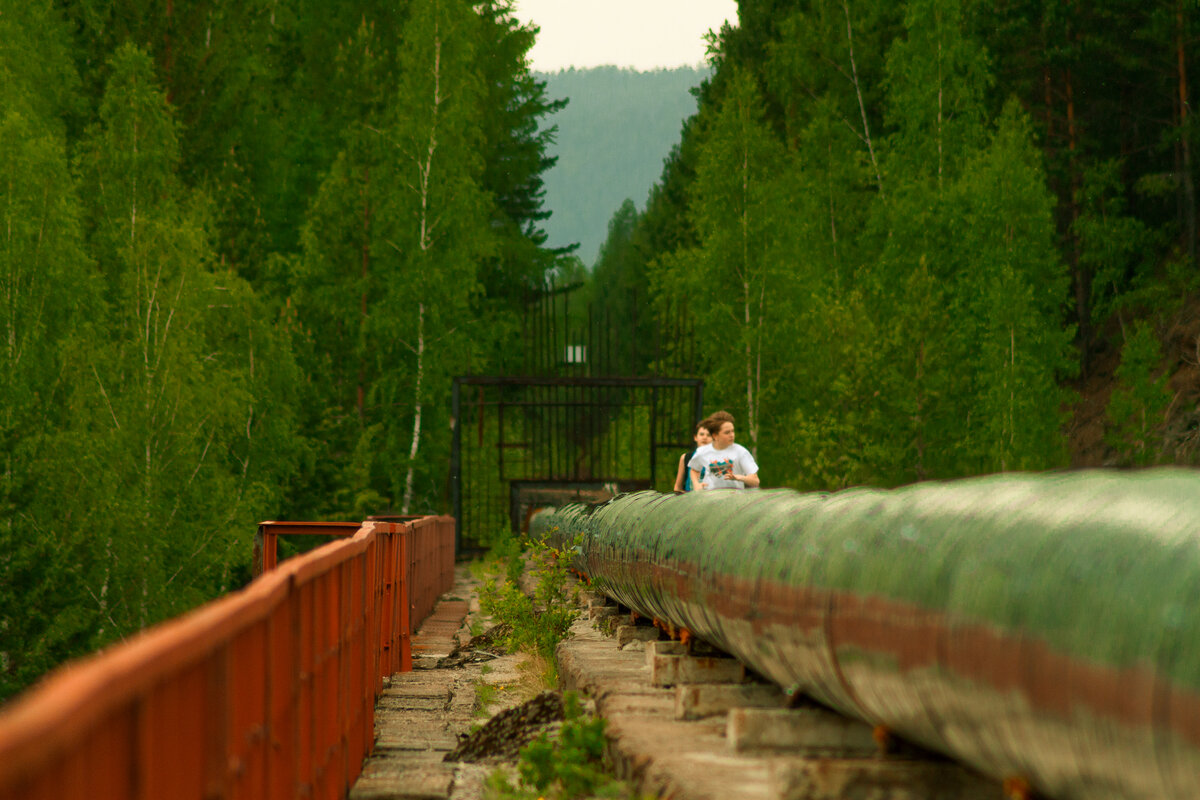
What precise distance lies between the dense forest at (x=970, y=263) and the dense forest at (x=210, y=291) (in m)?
6.08

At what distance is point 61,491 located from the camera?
23656mm

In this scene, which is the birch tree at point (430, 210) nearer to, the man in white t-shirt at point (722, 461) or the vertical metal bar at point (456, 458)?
the vertical metal bar at point (456, 458)

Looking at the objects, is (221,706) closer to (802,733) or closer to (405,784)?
(802,733)

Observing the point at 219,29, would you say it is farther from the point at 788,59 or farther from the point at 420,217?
the point at 788,59

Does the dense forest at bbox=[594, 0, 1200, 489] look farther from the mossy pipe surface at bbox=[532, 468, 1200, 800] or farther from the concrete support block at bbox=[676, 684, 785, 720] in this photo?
the mossy pipe surface at bbox=[532, 468, 1200, 800]

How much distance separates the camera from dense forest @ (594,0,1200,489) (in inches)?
1013

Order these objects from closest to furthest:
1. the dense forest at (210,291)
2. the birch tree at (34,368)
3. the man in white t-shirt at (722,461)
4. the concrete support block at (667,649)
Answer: the concrete support block at (667,649) < the man in white t-shirt at (722,461) < the birch tree at (34,368) < the dense forest at (210,291)

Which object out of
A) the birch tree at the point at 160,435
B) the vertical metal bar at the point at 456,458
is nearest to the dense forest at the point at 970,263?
the vertical metal bar at the point at 456,458

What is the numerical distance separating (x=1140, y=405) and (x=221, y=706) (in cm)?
2435

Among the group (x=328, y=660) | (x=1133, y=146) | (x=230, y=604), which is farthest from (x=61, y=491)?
(x=1133, y=146)

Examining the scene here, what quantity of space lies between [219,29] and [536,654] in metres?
29.4

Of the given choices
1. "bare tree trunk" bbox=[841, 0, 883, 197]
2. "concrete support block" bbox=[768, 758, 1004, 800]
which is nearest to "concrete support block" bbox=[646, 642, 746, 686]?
"concrete support block" bbox=[768, 758, 1004, 800]

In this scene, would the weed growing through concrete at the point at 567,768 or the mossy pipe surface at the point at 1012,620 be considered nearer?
the mossy pipe surface at the point at 1012,620

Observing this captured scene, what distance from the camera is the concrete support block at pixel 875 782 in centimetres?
344
